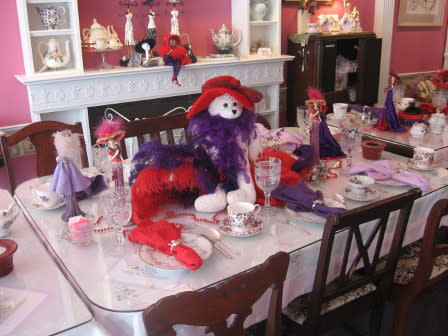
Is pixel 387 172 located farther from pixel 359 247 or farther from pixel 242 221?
pixel 242 221

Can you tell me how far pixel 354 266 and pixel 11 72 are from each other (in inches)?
89.6

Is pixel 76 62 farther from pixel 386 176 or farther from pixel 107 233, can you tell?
pixel 386 176

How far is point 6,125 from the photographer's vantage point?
2.71m

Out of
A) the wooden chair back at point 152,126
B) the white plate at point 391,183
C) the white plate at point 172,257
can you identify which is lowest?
the white plate at point 172,257

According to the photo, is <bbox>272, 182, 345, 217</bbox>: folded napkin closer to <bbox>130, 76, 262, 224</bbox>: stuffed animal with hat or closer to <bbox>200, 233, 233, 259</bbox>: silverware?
<bbox>130, 76, 262, 224</bbox>: stuffed animal with hat

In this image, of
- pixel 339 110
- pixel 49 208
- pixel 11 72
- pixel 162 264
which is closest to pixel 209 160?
pixel 162 264

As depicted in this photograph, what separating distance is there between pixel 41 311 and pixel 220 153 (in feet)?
2.26

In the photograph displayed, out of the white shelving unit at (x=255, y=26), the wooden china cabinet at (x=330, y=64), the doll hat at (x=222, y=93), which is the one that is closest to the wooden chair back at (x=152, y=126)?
the doll hat at (x=222, y=93)

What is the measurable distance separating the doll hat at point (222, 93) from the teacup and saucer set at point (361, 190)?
1.42 feet

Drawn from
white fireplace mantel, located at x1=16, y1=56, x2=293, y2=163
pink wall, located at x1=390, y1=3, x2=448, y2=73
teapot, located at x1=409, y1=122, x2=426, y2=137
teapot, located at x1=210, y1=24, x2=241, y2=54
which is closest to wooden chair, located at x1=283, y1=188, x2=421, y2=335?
teapot, located at x1=409, y1=122, x2=426, y2=137

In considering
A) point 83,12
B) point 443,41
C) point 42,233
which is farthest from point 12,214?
point 443,41

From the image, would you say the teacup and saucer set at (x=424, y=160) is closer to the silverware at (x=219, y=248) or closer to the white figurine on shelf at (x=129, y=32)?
the silverware at (x=219, y=248)

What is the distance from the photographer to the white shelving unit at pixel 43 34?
2471mm

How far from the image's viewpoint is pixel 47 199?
1433 mm
